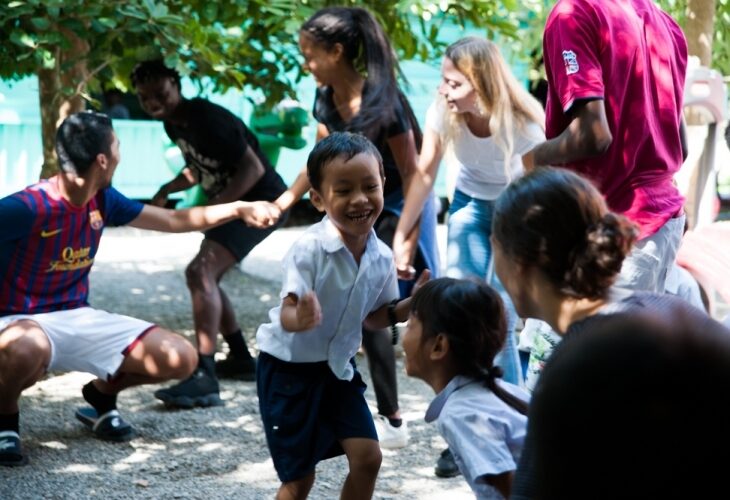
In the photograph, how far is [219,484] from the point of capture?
4.46 meters

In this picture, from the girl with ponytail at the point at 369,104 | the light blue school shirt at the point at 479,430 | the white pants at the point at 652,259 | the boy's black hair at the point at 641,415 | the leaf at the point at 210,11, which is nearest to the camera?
A: the boy's black hair at the point at 641,415

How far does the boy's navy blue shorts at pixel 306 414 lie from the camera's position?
360cm

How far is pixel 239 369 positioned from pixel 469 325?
3.40 metres

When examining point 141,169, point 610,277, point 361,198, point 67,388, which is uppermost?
point 610,277

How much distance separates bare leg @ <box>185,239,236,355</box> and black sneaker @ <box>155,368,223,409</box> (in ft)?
0.54

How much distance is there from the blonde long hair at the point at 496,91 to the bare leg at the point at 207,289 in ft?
5.67

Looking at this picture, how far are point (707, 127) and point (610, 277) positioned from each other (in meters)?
4.99

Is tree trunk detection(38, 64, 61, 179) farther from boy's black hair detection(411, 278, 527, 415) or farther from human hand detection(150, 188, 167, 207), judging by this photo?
boy's black hair detection(411, 278, 527, 415)

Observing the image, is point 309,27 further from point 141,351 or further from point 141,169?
point 141,169

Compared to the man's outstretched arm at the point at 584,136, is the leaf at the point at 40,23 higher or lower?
lower

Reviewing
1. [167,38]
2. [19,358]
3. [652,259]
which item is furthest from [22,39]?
[652,259]

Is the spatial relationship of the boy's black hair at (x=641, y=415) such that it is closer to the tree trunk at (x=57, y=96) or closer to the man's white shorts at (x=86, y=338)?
the man's white shorts at (x=86, y=338)

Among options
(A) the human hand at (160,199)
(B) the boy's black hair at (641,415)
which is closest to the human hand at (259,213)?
(A) the human hand at (160,199)

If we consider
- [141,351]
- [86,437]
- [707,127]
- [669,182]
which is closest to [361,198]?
[669,182]
